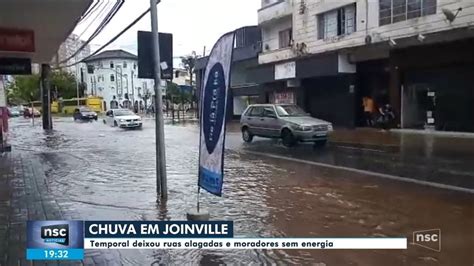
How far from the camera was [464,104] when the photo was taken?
20.7 m

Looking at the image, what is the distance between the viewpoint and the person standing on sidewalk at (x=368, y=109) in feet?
84.7

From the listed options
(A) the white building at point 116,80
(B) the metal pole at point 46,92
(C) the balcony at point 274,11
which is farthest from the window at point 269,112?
(A) the white building at point 116,80

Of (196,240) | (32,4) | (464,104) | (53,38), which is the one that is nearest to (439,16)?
(464,104)

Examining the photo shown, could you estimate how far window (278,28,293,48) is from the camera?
105 feet

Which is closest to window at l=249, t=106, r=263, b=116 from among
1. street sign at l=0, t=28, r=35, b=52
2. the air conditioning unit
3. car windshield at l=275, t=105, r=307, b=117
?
car windshield at l=275, t=105, r=307, b=117

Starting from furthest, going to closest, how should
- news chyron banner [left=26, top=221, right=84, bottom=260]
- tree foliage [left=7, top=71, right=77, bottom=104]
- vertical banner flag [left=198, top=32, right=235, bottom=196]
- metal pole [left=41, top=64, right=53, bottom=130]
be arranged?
tree foliage [left=7, top=71, right=77, bottom=104] → metal pole [left=41, top=64, right=53, bottom=130] → vertical banner flag [left=198, top=32, right=235, bottom=196] → news chyron banner [left=26, top=221, right=84, bottom=260]

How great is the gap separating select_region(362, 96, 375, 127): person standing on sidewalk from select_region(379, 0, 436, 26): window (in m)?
4.38

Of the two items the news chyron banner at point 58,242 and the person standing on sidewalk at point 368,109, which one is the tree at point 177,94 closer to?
the person standing on sidewalk at point 368,109

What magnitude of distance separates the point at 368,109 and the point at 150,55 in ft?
65.2

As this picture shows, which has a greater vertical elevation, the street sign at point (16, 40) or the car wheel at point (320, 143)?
the street sign at point (16, 40)

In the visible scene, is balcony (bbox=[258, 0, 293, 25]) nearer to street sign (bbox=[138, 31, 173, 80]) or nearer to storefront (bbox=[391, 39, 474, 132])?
storefront (bbox=[391, 39, 474, 132])

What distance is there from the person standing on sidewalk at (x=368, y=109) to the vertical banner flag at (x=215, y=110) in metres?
20.9

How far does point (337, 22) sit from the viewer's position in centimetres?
2669

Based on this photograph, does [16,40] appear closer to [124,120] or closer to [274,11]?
[124,120]
